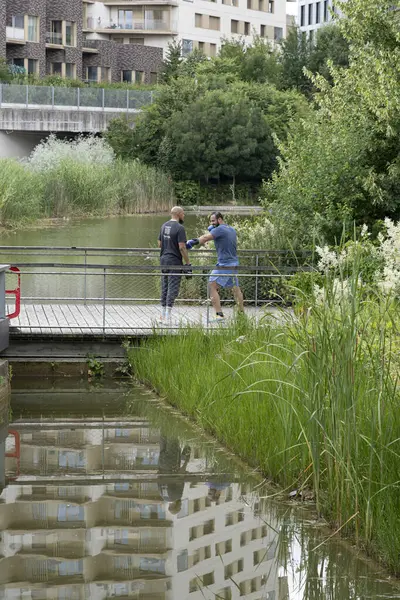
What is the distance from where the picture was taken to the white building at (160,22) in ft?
303

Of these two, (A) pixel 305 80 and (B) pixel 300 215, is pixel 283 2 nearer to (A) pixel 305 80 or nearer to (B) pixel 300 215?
(A) pixel 305 80

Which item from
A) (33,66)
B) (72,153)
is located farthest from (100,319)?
(33,66)

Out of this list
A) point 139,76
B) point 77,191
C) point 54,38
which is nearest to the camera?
point 77,191

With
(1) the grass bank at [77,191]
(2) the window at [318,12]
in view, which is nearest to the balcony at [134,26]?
(2) the window at [318,12]

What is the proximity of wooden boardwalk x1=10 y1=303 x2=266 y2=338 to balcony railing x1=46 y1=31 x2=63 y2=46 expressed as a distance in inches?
2433

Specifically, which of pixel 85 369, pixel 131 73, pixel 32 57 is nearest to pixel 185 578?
pixel 85 369

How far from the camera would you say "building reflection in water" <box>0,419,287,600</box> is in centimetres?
754

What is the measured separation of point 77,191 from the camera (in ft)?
155

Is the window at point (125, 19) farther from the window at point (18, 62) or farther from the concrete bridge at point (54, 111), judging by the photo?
the concrete bridge at point (54, 111)

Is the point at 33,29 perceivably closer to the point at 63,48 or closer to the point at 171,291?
the point at 63,48

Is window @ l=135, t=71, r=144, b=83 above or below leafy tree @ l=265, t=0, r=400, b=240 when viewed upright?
above

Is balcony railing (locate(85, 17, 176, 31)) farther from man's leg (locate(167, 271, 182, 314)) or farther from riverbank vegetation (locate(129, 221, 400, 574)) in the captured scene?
riverbank vegetation (locate(129, 221, 400, 574))

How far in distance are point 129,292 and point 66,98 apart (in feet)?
124

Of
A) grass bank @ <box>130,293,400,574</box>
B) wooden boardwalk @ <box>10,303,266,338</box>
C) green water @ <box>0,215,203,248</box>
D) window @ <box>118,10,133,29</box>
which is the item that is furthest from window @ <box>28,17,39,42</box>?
grass bank @ <box>130,293,400,574</box>
